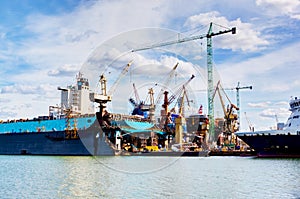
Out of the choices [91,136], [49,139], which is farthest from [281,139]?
[49,139]

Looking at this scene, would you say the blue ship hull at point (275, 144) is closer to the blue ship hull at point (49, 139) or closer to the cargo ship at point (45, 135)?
the blue ship hull at point (49, 139)

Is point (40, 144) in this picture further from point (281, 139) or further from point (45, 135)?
point (281, 139)

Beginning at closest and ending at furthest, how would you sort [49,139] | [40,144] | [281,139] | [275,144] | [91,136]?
[281,139] → [275,144] → [91,136] → [49,139] → [40,144]

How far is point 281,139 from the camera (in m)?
69.8

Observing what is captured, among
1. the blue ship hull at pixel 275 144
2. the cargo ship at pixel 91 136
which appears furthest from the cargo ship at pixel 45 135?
the blue ship hull at pixel 275 144

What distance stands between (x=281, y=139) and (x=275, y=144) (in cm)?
200

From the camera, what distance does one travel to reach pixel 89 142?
345ft

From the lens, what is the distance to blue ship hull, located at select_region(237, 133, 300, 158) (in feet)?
224

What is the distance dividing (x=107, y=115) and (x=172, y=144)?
88.6 ft

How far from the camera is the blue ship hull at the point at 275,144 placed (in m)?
68.1

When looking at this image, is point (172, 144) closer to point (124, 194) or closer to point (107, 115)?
point (107, 115)

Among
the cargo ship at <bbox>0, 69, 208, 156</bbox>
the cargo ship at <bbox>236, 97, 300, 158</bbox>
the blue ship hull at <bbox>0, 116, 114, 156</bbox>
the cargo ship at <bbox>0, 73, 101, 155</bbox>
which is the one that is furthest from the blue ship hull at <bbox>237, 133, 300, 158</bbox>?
the cargo ship at <bbox>0, 73, 101, 155</bbox>

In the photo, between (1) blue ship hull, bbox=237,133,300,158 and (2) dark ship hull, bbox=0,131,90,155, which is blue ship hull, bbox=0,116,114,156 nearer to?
(2) dark ship hull, bbox=0,131,90,155

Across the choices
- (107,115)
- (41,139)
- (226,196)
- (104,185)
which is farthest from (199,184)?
(41,139)
